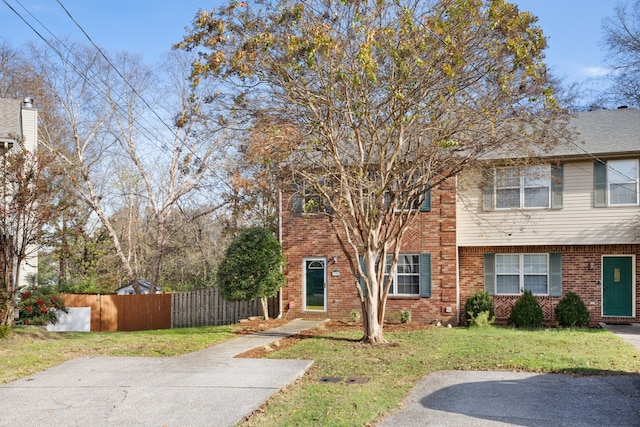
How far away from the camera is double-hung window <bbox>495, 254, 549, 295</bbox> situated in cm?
1878

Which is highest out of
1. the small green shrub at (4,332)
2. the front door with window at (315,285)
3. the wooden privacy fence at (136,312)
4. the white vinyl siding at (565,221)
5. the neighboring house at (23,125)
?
the neighboring house at (23,125)

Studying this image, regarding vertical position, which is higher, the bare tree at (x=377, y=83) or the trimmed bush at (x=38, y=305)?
the bare tree at (x=377, y=83)

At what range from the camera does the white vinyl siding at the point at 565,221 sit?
17.8 m

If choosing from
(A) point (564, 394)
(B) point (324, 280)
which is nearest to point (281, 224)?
(B) point (324, 280)

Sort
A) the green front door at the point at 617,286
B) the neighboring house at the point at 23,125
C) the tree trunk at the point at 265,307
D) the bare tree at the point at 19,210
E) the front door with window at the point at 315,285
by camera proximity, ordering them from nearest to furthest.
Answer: the bare tree at the point at 19,210
the green front door at the point at 617,286
the neighboring house at the point at 23,125
the tree trunk at the point at 265,307
the front door with window at the point at 315,285

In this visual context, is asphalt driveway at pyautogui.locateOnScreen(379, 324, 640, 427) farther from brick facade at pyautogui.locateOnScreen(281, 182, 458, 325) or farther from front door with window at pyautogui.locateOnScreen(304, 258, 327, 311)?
front door with window at pyautogui.locateOnScreen(304, 258, 327, 311)

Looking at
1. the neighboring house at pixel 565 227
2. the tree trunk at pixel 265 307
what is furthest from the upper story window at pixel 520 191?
the tree trunk at pixel 265 307

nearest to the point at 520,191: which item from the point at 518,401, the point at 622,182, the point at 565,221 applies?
the point at 565,221

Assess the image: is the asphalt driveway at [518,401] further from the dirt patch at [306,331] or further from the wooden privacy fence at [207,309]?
the wooden privacy fence at [207,309]

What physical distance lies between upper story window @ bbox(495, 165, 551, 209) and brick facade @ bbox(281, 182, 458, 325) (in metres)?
1.38

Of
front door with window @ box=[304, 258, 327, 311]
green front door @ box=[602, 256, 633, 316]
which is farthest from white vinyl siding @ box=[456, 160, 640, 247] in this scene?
front door with window @ box=[304, 258, 327, 311]

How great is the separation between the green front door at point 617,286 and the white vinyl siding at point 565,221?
2.72 feet

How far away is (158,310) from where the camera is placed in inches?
884

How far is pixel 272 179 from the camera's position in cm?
1500
